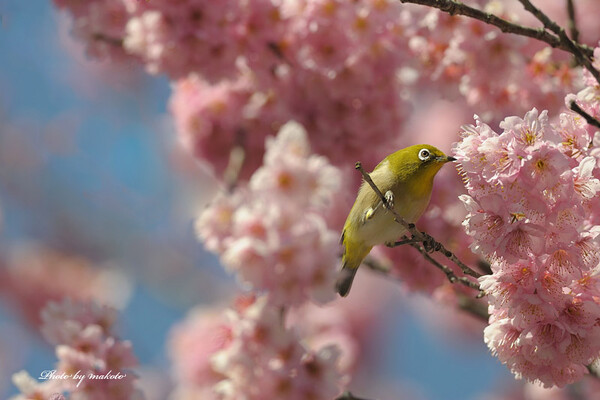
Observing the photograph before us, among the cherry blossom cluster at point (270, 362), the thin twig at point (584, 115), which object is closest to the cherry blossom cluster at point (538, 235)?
the thin twig at point (584, 115)

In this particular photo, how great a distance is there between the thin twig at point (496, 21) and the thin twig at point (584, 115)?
8.7 inches

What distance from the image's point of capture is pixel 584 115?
150 cm

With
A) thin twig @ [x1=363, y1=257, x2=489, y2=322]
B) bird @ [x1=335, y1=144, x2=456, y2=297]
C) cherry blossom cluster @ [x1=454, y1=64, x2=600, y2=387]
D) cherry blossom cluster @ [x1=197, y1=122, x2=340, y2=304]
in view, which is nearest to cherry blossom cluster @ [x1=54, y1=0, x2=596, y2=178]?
thin twig @ [x1=363, y1=257, x2=489, y2=322]

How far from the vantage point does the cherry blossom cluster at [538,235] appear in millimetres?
1437

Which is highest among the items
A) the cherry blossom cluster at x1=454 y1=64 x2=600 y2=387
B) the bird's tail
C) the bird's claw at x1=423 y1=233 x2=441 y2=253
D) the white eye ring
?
the bird's tail

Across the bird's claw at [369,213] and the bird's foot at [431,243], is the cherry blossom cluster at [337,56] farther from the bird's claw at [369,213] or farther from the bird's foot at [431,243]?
the bird's foot at [431,243]

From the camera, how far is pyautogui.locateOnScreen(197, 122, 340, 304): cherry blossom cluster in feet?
7.31

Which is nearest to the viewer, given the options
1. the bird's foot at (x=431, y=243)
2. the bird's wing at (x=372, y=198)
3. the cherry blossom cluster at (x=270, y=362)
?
the bird's foot at (x=431, y=243)

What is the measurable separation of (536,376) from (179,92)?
8.75 feet

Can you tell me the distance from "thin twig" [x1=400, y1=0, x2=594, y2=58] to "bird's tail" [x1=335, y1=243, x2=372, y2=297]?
752 mm

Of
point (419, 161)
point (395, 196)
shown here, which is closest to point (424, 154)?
point (419, 161)

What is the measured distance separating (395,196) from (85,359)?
4.18 feet

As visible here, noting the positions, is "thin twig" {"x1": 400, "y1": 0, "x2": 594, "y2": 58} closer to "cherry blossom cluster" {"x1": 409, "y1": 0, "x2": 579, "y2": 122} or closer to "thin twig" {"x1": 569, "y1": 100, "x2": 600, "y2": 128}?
"thin twig" {"x1": 569, "y1": 100, "x2": 600, "y2": 128}

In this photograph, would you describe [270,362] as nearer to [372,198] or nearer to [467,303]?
[372,198]
